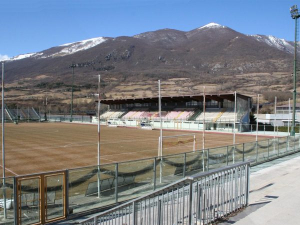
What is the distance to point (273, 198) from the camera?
1088 centimetres

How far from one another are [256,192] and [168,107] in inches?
2505

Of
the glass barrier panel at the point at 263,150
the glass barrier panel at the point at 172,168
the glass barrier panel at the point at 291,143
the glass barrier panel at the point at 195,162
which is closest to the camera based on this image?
the glass barrier panel at the point at 172,168

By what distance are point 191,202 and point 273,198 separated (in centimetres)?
460

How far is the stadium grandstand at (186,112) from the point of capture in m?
55.8

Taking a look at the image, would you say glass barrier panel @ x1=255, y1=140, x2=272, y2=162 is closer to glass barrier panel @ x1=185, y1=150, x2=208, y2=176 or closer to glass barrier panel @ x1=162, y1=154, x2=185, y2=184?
glass barrier panel @ x1=185, y1=150, x2=208, y2=176

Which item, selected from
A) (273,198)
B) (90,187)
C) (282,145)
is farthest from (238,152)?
(90,187)

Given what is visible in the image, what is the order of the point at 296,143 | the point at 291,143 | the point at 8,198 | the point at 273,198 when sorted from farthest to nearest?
the point at 296,143
the point at 291,143
the point at 273,198
the point at 8,198

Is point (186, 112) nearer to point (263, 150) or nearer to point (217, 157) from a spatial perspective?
point (263, 150)

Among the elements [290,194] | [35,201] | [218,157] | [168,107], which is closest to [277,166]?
[218,157]

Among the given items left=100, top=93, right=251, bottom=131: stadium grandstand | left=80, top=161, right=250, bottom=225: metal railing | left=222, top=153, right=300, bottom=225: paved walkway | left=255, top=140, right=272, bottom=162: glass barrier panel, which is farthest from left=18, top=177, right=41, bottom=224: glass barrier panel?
left=100, top=93, right=251, bottom=131: stadium grandstand

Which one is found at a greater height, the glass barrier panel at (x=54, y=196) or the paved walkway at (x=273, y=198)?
the glass barrier panel at (x=54, y=196)

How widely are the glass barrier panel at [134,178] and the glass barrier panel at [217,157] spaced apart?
4.43 m

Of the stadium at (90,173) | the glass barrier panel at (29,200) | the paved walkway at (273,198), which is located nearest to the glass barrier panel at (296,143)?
the stadium at (90,173)

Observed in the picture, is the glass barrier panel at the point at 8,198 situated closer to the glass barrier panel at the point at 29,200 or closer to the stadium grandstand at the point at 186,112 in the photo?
the glass barrier panel at the point at 29,200
